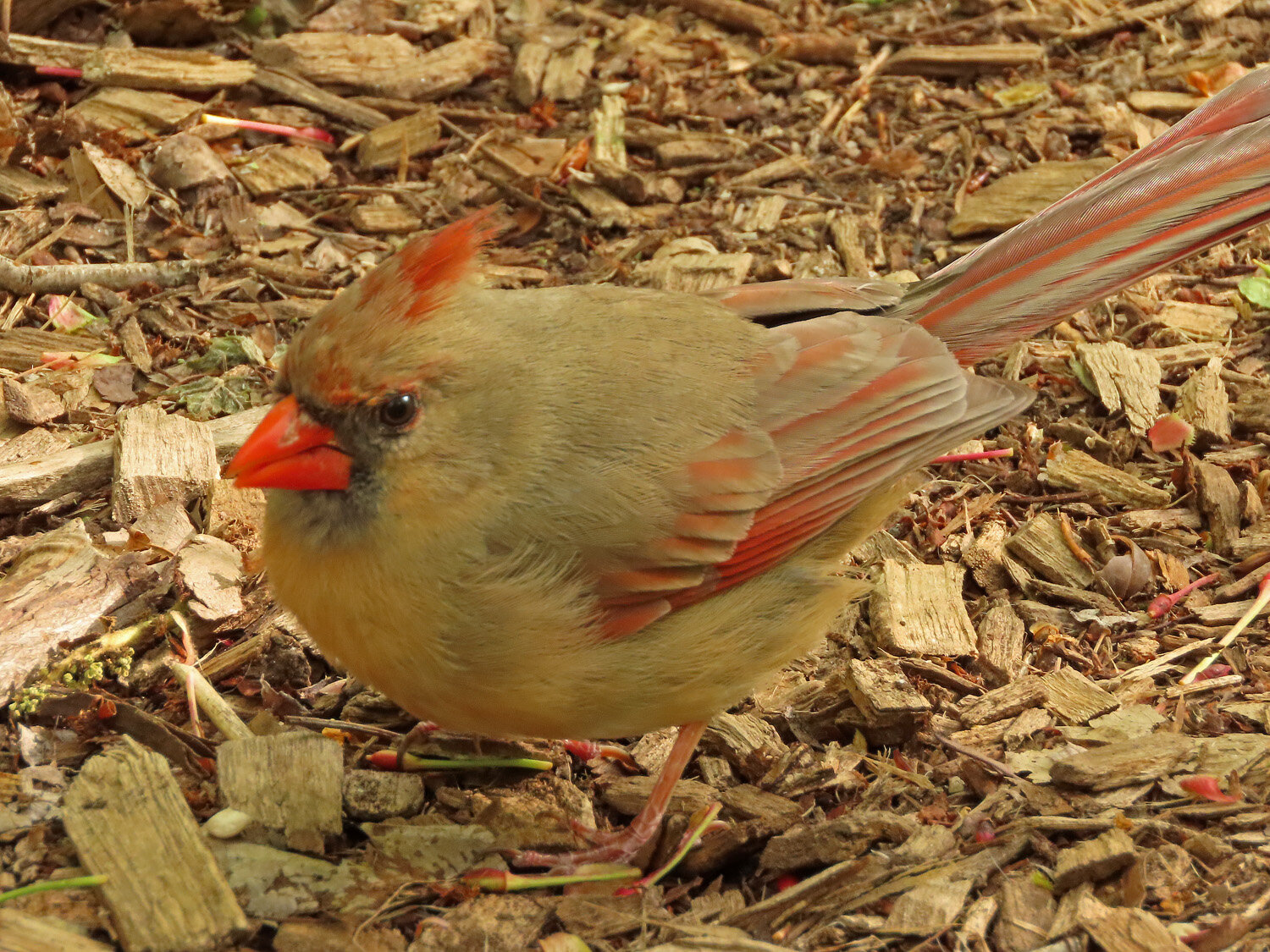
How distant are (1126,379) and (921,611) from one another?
1.26m

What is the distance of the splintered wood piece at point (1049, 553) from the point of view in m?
4.25

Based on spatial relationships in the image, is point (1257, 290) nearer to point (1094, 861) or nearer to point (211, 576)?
point (1094, 861)

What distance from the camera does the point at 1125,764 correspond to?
346 cm

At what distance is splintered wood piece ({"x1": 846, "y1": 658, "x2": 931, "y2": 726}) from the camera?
3723 mm

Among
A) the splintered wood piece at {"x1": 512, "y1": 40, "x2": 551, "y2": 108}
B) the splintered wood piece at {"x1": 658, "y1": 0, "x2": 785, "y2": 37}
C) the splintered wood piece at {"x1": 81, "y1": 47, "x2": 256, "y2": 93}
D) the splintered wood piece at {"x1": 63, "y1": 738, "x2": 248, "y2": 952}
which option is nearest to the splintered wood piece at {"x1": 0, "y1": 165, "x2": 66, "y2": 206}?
the splintered wood piece at {"x1": 81, "y1": 47, "x2": 256, "y2": 93}

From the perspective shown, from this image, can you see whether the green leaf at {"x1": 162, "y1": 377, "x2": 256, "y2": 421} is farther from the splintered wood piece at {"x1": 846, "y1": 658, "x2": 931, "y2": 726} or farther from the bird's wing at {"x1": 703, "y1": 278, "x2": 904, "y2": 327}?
the splintered wood piece at {"x1": 846, "y1": 658, "x2": 931, "y2": 726}

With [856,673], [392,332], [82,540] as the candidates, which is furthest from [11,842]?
[856,673]

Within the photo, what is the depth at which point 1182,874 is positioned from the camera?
10.3ft

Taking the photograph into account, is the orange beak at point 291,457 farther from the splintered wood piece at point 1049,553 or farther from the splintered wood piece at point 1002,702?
the splintered wood piece at point 1049,553

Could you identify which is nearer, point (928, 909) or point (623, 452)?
point (928, 909)

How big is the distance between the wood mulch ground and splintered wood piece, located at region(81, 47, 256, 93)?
0.02 m

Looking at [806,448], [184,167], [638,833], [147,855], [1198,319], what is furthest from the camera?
[184,167]

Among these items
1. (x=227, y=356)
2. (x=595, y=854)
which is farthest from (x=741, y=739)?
(x=227, y=356)

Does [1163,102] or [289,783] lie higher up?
[1163,102]
